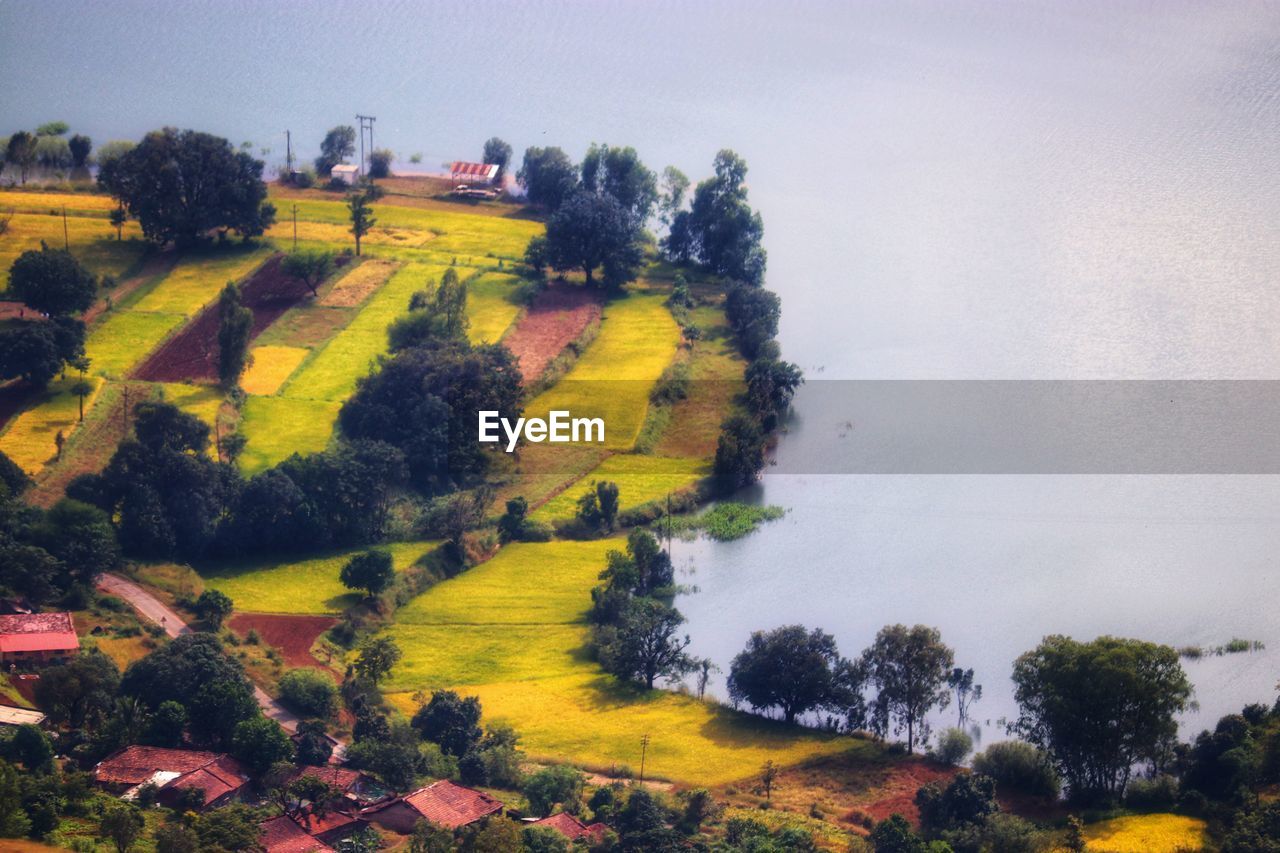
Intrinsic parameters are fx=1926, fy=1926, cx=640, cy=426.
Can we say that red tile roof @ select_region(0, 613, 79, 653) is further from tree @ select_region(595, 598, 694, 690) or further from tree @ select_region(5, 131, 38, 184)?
tree @ select_region(5, 131, 38, 184)

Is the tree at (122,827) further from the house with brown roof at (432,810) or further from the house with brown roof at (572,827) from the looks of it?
the house with brown roof at (572,827)

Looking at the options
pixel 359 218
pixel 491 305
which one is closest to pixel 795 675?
pixel 491 305

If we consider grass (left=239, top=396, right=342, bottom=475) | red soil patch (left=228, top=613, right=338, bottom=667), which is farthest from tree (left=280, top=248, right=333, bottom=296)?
red soil patch (left=228, top=613, right=338, bottom=667)

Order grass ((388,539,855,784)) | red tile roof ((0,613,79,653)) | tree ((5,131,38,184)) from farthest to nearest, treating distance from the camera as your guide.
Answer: tree ((5,131,38,184)) < red tile roof ((0,613,79,653)) < grass ((388,539,855,784))

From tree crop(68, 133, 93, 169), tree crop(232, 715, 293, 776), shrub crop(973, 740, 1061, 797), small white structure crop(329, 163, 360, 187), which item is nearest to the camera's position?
tree crop(232, 715, 293, 776)

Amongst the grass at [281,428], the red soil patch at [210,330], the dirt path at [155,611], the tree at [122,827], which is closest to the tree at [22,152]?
the red soil patch at [210,330]

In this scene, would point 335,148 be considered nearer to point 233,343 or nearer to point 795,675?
point 233,343
